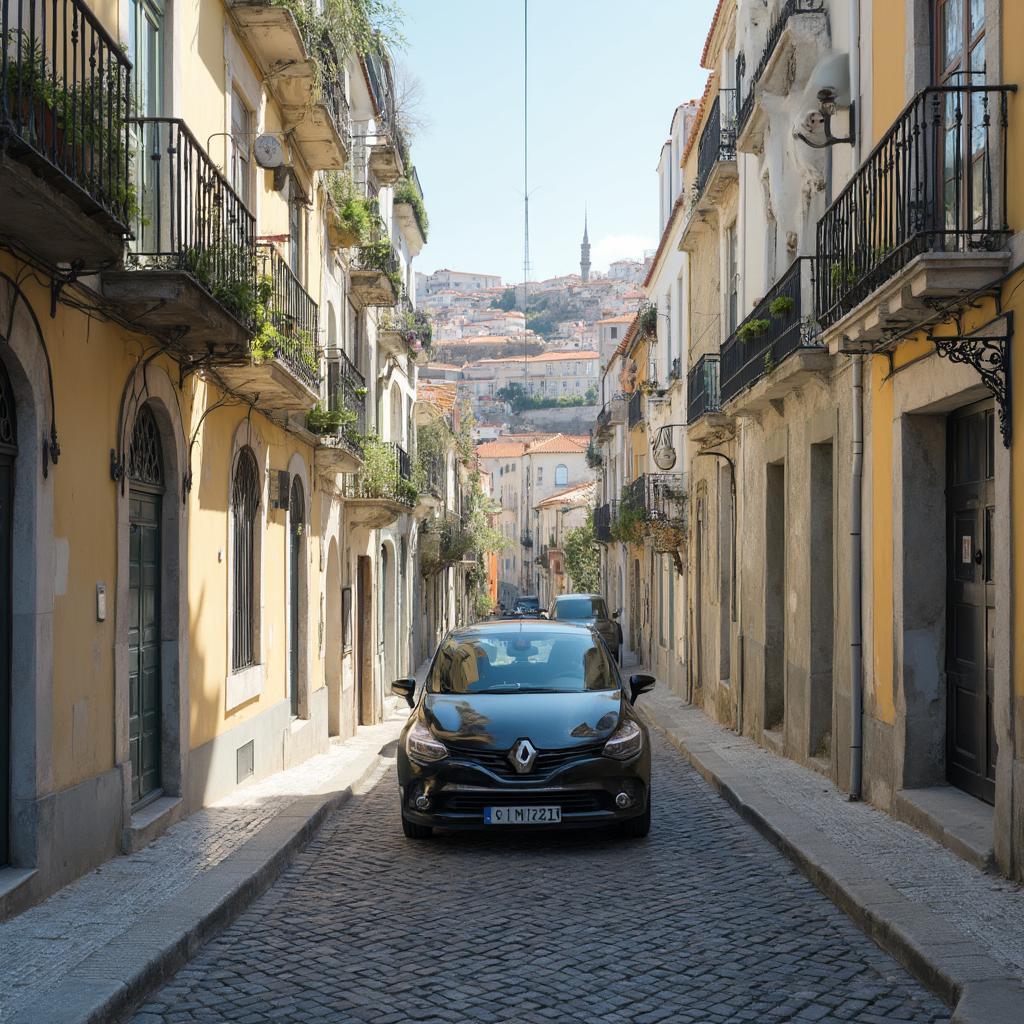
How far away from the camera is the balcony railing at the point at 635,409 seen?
33938 millimetres

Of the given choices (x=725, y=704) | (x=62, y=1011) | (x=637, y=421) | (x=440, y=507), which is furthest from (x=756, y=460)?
(x=440, y=507)

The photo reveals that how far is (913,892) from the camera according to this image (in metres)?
7.45


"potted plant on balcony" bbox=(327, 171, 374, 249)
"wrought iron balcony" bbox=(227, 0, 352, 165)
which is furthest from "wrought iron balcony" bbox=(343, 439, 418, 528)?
"wrought iron balcony" bbox=(227, 0, 352, 165)

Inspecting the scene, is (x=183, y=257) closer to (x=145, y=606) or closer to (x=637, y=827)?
(x=145, y=606)

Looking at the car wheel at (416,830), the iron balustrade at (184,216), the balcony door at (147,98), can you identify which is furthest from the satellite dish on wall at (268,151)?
the car wheel at (416,830)

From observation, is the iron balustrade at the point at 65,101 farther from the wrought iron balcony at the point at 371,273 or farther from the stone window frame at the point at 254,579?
the wrought iron balcony at the point at 371,273

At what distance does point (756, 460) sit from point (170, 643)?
868cm

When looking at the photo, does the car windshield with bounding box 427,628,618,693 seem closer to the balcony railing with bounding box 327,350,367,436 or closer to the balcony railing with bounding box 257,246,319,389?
the balcony railing with bounding box 257,246,319,389

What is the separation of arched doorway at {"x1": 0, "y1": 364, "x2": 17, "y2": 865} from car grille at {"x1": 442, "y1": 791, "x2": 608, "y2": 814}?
3215 millimetres

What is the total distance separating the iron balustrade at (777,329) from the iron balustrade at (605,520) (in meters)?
24.0

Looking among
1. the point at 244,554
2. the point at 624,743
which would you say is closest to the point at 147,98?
the point at 244,554

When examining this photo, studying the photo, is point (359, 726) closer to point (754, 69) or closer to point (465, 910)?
point (754, 69)

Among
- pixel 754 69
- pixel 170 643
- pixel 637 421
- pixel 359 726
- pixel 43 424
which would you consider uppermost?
pixel 754 69

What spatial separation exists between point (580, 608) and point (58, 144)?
1041 inches
